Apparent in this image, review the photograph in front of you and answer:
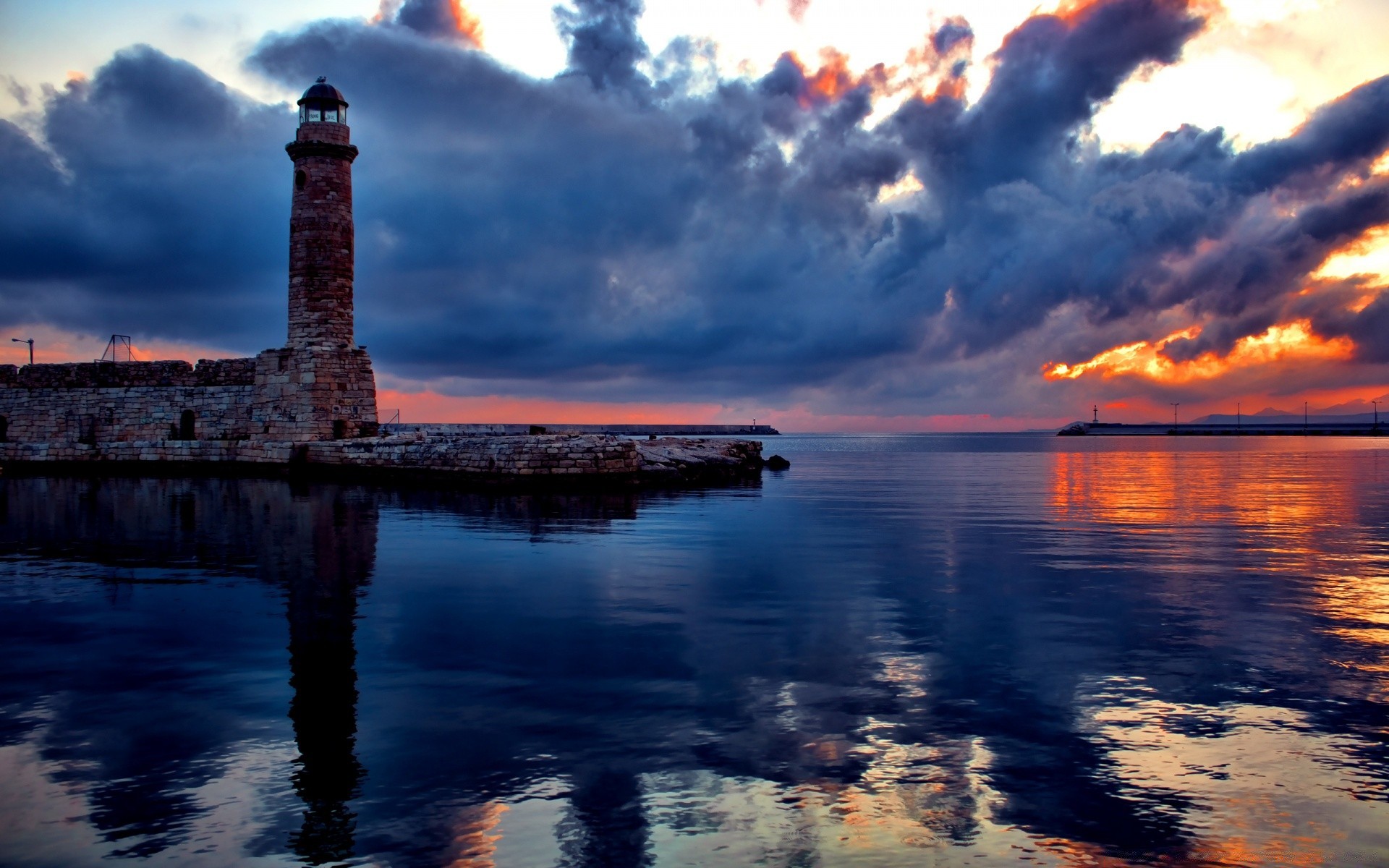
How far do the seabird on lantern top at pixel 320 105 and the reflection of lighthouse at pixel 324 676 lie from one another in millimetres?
16350

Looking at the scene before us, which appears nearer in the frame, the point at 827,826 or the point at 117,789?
the point at 827,826

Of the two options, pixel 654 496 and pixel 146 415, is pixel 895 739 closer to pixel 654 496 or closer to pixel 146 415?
pixel 654 496

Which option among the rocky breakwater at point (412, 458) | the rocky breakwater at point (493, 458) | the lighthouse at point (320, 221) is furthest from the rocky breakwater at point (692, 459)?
the lighthouse at point (320, 221)

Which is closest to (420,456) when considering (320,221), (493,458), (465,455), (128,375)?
(465,455)

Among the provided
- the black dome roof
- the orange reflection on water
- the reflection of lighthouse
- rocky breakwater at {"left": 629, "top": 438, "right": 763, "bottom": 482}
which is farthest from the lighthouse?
the orange reflection on water

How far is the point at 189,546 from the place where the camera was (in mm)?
12539

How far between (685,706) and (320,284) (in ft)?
76.7

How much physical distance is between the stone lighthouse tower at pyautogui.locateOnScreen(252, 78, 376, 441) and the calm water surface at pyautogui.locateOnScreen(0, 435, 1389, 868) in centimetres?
1337

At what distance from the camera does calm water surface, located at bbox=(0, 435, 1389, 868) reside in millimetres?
3801

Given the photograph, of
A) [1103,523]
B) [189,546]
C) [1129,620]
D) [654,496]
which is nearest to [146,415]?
[654,496]

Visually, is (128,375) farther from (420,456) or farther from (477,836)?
(477,836)

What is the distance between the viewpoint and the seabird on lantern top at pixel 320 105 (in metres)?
25.5

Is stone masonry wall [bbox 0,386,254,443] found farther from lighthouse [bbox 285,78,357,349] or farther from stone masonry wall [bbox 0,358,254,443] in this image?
lighthouse [bbox 285,78,357,349]

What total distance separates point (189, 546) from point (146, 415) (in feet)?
66.5
